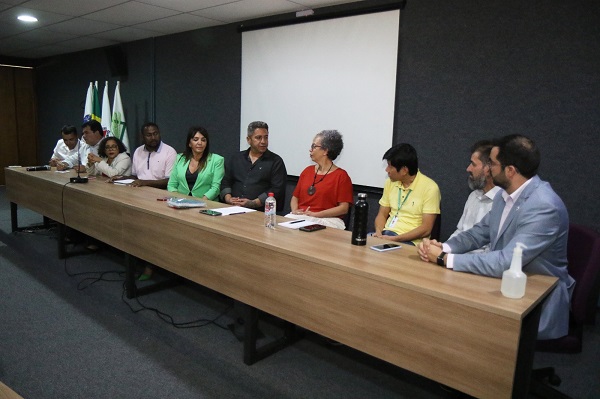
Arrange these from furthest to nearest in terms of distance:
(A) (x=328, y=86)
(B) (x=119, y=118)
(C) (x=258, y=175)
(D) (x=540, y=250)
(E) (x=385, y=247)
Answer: (B) (x=119, y=118) < (A) (x=328, y=86) < (C) (x=258, y=175) < (E) (x=385, y=247) < (D) (x=540, y=250)

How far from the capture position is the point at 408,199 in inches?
105

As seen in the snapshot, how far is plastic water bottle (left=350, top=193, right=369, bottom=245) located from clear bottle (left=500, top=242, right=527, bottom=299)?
2.19ft

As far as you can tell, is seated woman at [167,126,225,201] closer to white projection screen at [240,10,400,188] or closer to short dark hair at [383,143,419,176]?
white projection screen at [240,10,400,188]

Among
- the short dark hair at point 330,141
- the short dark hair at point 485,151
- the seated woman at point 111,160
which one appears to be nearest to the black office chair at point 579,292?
the short dark hair at point 485,151

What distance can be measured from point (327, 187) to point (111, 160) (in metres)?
2.37

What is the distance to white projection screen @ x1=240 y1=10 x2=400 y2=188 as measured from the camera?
11.6ft

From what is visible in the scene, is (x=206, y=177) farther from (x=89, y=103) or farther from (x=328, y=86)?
(x=89, y=103)

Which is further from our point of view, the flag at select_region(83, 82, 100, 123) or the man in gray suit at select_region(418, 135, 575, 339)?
the flag at select_region(83, 82, 100, 123)

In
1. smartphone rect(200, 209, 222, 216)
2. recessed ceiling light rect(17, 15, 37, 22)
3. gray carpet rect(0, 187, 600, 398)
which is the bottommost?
gray carpet rect(0, 187, 600, 398)

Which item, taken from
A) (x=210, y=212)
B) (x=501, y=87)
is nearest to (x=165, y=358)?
(x=210, y=212)

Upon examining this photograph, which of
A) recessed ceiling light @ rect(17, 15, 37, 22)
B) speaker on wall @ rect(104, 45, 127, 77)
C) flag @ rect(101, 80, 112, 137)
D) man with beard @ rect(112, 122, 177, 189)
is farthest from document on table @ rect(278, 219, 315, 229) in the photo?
speaker on wall @ rect(104, 45, 127, 77)

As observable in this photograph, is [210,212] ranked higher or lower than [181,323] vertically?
higher

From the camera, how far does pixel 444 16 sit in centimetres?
317

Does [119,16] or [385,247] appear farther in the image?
[119,16]
